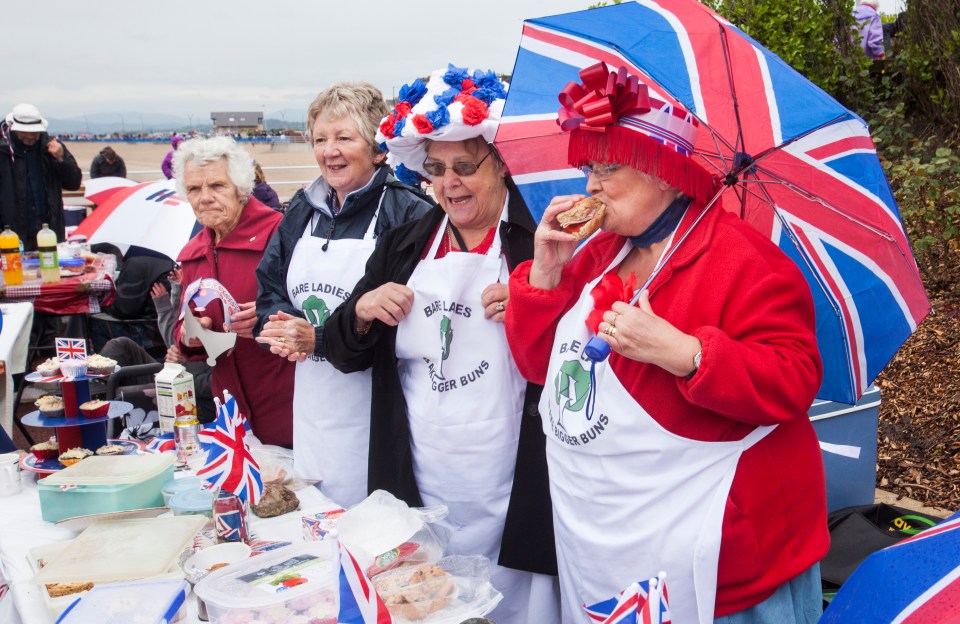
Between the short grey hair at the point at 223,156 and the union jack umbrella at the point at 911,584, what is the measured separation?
113 inches

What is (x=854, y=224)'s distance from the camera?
1703mm

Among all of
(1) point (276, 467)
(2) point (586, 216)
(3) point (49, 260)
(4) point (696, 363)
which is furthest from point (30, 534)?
(3) point (49, 260)

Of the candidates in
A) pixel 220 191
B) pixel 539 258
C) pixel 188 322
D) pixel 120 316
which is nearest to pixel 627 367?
pixel 539 258

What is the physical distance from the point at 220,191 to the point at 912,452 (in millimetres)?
3646

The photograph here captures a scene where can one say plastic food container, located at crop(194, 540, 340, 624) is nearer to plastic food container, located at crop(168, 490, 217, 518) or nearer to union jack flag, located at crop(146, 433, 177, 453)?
plastic food container, located at crop(168, 490, 217, 518)

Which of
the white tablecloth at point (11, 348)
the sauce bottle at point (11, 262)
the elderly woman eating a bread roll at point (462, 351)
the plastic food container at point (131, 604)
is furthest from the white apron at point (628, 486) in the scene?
the sauce bottle at point (11, 262)

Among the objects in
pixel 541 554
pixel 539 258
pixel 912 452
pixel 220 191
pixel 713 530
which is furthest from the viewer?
pixel 912 452

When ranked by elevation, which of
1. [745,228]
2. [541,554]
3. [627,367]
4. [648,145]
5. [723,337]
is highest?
[648,145]

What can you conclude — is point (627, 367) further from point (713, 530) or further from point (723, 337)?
point (713, 530)

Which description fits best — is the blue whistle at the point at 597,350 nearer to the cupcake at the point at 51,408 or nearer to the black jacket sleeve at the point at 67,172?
the cupcake at the point at 51,408

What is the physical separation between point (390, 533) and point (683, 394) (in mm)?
763

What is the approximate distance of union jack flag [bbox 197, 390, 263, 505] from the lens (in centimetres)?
204

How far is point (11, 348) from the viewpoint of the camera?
412 cm

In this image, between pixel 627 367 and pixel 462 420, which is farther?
pixel 462 420
